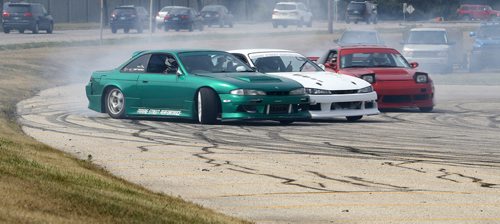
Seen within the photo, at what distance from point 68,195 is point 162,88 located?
10.0 m

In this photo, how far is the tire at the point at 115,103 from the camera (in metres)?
19.3

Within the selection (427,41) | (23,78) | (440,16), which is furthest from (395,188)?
(440,16)

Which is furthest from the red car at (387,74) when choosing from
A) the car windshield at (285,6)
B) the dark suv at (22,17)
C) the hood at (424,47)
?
the car windshield at (285,6)

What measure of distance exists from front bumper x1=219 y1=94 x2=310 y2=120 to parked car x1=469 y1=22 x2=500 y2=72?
22.9 meters

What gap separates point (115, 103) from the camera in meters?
19.4

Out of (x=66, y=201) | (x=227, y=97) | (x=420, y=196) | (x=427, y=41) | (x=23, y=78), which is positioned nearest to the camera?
(x=66, y=201)

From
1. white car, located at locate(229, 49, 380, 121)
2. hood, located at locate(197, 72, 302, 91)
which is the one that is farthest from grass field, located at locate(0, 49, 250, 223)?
white car, located at locate(229, 49, 380, 121)

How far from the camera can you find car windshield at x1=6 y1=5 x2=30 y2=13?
2194 inches

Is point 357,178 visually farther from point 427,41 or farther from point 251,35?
point 251,35

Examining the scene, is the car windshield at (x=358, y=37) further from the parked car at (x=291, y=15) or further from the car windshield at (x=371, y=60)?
the parked car at (x=291, y=15)

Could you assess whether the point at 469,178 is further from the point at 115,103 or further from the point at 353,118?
the point at 115,103

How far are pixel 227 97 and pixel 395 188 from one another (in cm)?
681

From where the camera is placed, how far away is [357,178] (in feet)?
39.8

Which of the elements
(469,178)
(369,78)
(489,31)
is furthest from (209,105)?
(489,31)
